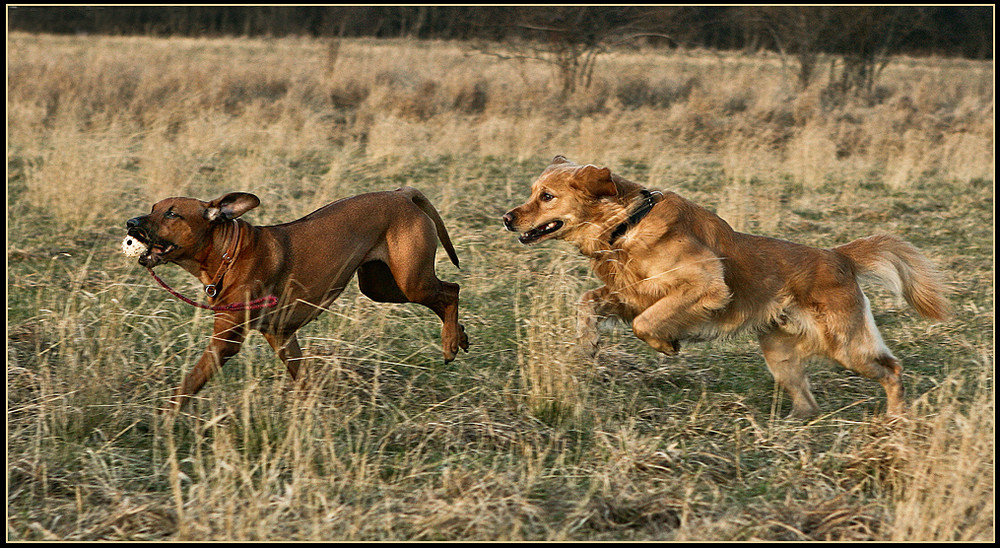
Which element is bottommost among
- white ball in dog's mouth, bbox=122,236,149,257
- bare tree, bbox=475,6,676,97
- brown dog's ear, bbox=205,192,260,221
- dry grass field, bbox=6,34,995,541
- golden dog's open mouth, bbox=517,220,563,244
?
dry grass field, bbox=6,34,995,541

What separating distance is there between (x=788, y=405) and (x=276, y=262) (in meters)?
2.63

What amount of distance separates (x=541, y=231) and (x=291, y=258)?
122cm

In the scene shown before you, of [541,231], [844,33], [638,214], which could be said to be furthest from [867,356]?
[844,33]

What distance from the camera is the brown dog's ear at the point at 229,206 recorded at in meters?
4.27

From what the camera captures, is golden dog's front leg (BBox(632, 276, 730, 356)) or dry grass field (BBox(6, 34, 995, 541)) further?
golden dog's front leg (BBox(632, 276, 730, 356))

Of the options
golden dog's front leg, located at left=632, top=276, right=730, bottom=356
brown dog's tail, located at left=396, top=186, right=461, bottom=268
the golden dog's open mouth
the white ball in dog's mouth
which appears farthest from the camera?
brown dog's tail, located at left=396, top=186, right=461, bottom=268

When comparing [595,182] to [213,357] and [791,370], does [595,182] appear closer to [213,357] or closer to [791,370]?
[791,370]

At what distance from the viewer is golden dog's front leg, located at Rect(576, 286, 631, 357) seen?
4.65 m

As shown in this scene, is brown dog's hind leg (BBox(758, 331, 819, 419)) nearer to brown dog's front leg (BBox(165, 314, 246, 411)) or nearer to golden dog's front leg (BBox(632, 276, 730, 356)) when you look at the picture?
golden dog's front leg (BBox(632, 276, 730, 356))

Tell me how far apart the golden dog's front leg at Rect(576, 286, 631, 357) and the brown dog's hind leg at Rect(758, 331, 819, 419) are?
73 centimetres

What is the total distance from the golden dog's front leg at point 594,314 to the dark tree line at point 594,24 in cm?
1244

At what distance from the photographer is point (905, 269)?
4949 mm

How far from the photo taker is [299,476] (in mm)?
3617

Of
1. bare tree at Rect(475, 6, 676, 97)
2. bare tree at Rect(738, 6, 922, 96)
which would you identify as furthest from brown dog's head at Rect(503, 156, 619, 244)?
bare tree at Rect(738, 6, 922, 96)
